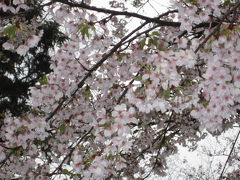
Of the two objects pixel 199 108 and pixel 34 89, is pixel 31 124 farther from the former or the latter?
pixel 199 108

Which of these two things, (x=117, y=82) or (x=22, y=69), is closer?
(x=117, y=82)

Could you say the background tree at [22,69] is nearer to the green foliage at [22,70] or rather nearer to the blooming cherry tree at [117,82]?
the green foliage at [22,70]

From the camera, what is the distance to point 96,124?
2.89m

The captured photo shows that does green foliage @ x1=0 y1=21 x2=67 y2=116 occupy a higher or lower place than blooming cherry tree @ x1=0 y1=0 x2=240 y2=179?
higher

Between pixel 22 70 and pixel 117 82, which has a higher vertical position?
pixel 22 70

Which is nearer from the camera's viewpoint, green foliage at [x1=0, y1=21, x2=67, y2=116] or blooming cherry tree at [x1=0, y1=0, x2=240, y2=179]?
blooming cherry tree at [x1=0, y1=0, x2=240, y2=179]

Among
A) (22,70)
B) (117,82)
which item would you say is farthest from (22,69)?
(117,82)

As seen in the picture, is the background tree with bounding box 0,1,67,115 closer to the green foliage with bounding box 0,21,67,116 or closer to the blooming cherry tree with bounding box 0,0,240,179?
Answer: the green foliage with bounding box 0,21,67,116

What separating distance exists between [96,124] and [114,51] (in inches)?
49.3

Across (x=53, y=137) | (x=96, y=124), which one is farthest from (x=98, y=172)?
(x=53, y=137)

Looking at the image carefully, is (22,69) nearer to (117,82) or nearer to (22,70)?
(22,70)

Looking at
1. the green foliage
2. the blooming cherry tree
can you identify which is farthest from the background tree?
the blooming cherry tree

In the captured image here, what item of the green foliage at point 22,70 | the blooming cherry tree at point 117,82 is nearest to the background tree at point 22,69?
the green foliage at point 22,70

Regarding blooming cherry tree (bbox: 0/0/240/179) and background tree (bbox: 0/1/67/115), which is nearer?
blooming cherry tree (bbox: 0/0/240/179)
